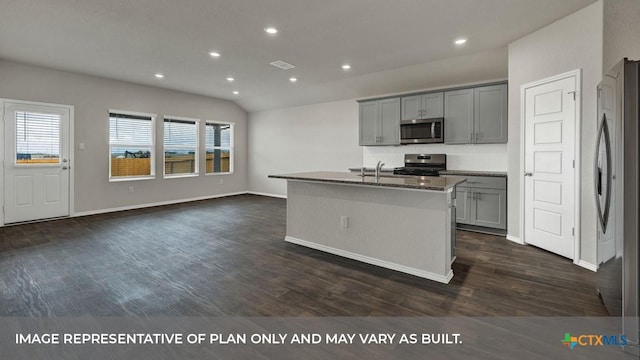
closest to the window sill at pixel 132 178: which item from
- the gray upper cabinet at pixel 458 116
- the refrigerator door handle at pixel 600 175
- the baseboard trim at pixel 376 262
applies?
the baseboard trim at pixel 376 262

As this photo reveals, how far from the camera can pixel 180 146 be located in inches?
287

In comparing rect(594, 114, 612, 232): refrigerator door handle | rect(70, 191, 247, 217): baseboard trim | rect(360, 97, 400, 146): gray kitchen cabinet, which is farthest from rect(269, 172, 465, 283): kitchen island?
rect(70, 191, 247, 217): baseboard trim

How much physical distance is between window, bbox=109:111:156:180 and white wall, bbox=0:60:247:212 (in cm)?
13

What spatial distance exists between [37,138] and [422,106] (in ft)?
23.0

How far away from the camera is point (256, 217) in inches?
217

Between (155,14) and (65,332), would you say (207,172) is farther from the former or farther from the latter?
(65,332)

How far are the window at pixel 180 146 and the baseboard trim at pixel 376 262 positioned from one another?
4657 mm

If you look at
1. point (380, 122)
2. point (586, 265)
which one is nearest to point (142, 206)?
point (380, 122)

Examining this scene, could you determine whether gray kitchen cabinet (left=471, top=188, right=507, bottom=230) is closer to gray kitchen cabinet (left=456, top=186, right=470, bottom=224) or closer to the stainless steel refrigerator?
gray kitchen cabinet (left=456, top=186, right=470, bottom=224)

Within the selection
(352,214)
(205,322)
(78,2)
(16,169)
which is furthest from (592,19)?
(16,169)

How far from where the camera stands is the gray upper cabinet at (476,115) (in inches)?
179

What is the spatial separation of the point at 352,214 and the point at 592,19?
3194 mm

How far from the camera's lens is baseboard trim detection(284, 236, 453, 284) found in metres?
2.75

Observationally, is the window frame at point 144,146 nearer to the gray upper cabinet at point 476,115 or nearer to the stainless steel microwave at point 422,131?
the stainless steel microwave at point 422,131
